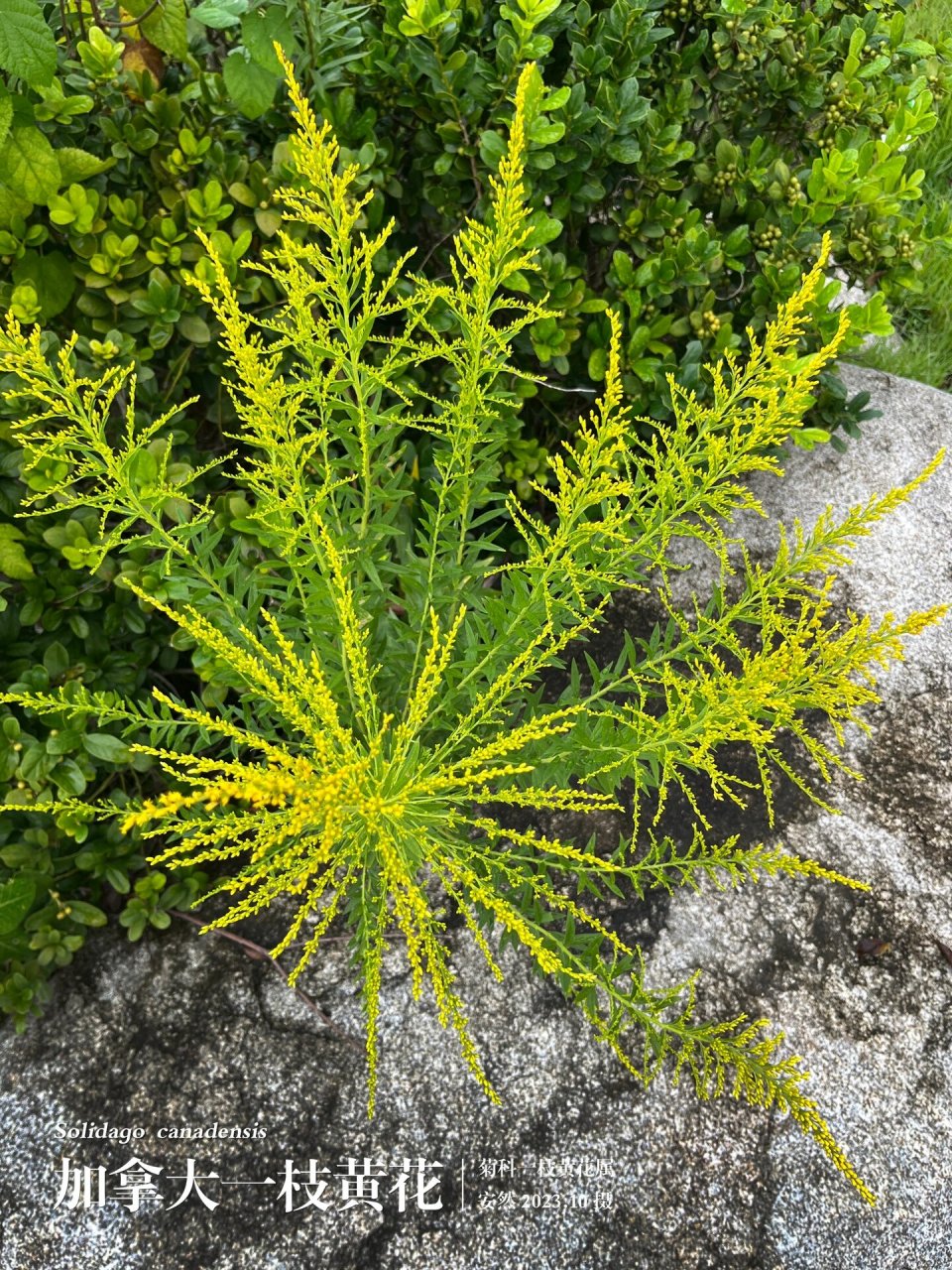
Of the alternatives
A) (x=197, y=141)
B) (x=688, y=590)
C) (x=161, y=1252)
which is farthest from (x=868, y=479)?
(x=161, y=1252)

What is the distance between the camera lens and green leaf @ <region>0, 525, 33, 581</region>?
172cm

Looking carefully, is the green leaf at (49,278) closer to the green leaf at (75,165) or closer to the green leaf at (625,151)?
the green leaf at (75,165)

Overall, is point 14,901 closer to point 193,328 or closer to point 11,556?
point 11,556

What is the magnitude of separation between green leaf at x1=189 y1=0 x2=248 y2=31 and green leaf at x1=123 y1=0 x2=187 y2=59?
4.5 inches

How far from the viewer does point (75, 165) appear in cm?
170

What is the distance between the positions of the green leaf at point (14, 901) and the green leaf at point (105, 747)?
0.93 ft

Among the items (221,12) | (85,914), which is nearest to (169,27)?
(221,12)

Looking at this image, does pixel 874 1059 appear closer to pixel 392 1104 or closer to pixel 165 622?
pixel 392 1104

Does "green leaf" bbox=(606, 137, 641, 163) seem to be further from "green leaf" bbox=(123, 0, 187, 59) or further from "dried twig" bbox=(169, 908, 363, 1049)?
"dried twig" bbox=(169, 908, 363, 1049)

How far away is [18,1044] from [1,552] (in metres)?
1.09

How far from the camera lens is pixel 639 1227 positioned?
1.80m

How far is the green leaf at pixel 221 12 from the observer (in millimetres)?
1559

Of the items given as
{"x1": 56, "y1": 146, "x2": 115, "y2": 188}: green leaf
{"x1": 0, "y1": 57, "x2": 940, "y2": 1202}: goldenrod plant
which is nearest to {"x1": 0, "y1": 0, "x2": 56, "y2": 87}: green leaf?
{"x1": 56, "y1": 146, "x2": 115, "y2": 188}: green leaf

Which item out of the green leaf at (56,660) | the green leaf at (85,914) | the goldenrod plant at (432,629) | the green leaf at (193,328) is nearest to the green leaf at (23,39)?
the goldenrod plant at (432,629)
